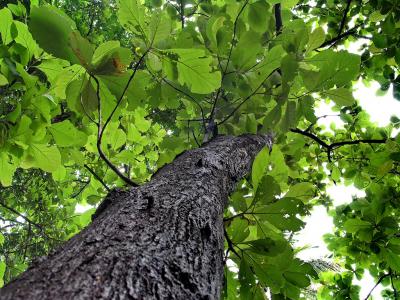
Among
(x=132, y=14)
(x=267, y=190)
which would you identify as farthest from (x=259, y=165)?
(x=132, y=14)

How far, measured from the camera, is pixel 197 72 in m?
1.26

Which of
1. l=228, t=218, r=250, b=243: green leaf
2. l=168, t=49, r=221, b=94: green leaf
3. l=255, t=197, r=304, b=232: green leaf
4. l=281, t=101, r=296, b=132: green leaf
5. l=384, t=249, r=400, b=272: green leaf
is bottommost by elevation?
l=228, t=218, r=250, b=243: green leaf

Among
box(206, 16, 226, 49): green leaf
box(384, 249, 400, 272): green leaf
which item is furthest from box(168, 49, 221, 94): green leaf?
box(384, 249, 400, 272): green leaf

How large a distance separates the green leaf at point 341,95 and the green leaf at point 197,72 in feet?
1.46

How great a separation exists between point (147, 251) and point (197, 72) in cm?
79

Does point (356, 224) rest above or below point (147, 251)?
above

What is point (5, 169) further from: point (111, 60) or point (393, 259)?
point (393, 259)

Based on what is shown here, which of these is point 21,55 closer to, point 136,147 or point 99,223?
point 99,223

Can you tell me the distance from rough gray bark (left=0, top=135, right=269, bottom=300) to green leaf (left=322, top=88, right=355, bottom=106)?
0.62 meters

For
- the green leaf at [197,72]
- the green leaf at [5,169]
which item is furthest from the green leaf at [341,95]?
the green leaf at [5,169]

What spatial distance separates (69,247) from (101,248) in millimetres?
67

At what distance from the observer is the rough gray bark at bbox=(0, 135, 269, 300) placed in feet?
1.60

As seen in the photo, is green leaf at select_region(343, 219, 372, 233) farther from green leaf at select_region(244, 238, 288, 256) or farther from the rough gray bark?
the rough gray bark

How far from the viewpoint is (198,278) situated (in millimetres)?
629
